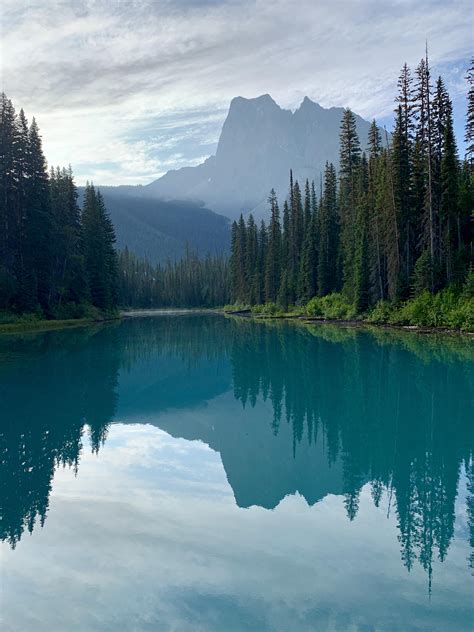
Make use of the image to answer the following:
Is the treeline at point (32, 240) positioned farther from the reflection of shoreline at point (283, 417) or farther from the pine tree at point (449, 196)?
the pine tree at point (449, 196)

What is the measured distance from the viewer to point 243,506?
10.4 meters

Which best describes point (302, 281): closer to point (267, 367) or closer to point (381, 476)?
point (267, 367)

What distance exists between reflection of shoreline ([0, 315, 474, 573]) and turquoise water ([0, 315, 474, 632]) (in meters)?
0.07

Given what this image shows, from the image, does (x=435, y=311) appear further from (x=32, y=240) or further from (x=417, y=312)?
(x=32, y=240)

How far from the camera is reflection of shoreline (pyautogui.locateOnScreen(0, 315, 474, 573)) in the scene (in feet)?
35.5

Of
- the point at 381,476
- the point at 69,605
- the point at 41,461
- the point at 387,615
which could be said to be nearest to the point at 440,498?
the point at 381,476

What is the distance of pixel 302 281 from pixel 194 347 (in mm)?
35759

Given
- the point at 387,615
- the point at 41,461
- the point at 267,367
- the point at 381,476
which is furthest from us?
the point at 267,367

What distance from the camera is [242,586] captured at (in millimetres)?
7266

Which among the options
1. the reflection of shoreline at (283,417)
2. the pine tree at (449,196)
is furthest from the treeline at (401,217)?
the reflection of shoreline at (283,417)

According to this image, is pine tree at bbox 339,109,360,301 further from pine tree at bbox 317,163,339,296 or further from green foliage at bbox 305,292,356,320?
pine tree at bbox 317,163,339,296

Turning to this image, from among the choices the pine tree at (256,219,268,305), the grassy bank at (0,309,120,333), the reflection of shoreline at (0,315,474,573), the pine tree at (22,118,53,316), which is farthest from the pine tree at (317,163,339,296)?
the reflection of shoreline at (0,315,474,573)

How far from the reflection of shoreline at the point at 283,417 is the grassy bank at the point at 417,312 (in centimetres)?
548

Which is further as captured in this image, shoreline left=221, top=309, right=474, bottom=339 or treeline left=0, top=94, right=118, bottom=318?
treeline left=0, top=94, right=118, bottom=318
